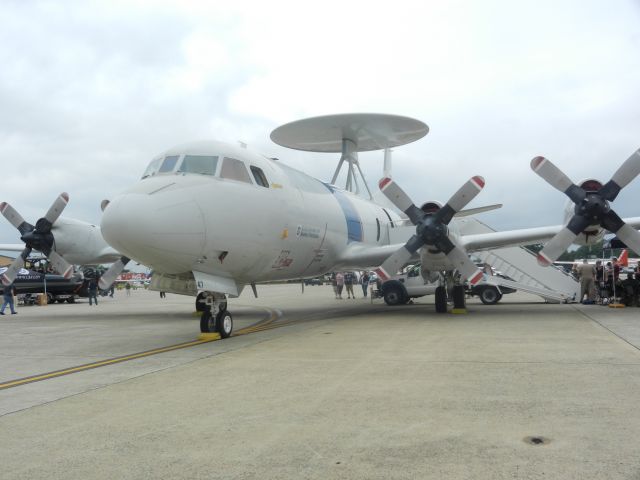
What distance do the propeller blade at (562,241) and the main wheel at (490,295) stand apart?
8425mm

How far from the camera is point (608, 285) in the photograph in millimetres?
20750

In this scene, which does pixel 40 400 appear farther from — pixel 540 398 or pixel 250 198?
pixel 250 198

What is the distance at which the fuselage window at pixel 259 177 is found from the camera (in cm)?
1290

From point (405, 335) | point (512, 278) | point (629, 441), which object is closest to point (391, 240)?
point (512, 278)

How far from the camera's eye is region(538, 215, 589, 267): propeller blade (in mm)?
15055

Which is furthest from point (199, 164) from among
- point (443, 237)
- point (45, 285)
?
point (45, 285)

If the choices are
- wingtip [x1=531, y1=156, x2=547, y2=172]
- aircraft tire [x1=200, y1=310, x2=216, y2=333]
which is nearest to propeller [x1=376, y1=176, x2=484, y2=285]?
wingtip [x1=531, y1=156, x2=547, y2=172]

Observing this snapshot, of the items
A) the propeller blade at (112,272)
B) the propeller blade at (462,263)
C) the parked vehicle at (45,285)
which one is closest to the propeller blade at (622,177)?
the propeller blade at (462,263)

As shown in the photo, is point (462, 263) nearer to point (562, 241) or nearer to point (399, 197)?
point (399, 197)

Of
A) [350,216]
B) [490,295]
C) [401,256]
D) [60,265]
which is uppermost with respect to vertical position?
[350,216]

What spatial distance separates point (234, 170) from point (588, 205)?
992 cm

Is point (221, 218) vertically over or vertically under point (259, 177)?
under

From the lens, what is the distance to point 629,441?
4.14 meters

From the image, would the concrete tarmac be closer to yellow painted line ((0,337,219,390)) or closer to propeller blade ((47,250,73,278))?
yellow painted line ((0,337,219,390))
